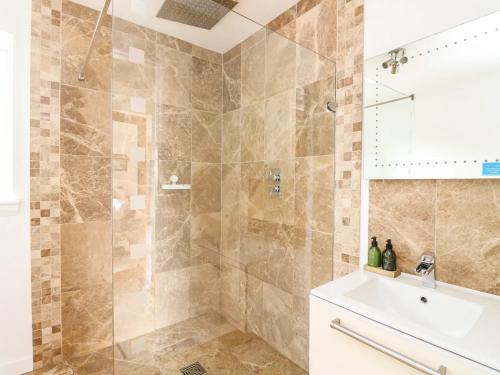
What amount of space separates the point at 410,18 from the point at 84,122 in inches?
81.6

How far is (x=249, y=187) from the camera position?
4.95 feet

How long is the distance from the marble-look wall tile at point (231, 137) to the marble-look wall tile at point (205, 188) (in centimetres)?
9

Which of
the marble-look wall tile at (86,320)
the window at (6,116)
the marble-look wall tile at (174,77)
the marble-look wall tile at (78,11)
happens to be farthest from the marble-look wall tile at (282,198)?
the window at (6,116)

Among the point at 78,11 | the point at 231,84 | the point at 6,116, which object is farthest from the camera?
the point at 78,11

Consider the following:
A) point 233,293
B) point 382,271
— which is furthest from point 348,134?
point 233,293

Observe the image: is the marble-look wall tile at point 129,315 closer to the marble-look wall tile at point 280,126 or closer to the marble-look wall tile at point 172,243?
the marble-look wall tile at point 172,243

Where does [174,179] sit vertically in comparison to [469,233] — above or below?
above

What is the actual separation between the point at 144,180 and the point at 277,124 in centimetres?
80

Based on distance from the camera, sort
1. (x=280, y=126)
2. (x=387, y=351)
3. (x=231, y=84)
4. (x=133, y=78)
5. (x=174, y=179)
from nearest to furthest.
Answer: (x=387, y=351) → (x=133, y=78) → (x=174, y=179) → (x=231, y=84) → (x=280, y=126)

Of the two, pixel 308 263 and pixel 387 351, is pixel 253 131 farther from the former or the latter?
pixel 387 351

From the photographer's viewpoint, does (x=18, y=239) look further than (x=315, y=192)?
Yes

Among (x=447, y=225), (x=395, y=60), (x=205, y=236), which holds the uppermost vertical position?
(x=395, y=60)

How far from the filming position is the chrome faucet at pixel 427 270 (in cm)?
110

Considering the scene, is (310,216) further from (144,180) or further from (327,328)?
(144,180)
